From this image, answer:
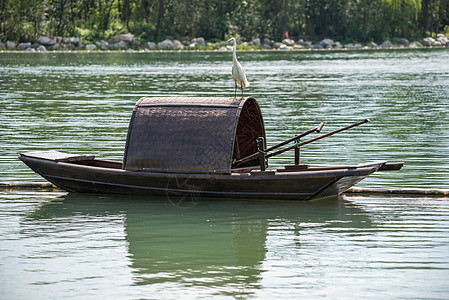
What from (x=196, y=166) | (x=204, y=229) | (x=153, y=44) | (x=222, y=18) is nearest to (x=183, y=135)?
(x=196, y=166)

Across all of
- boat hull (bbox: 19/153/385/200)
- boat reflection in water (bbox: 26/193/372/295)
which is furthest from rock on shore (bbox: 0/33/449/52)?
boat reflection in water (bbox: 26/193/372/295)

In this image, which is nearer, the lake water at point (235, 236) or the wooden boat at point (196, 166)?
the lake water at point (235, 236)

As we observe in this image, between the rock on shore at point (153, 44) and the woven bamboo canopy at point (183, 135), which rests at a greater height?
the rock on shore at point (153, 44)

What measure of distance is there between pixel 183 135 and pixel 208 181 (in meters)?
0.91

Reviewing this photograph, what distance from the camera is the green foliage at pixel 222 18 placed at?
9144cm

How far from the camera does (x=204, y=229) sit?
12.5 metres

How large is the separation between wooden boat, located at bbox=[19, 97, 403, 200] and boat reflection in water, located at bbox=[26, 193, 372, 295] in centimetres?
26

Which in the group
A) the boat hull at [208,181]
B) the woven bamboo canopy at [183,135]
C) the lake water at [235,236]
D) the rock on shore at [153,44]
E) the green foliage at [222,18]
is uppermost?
the green foliage at [222,18]

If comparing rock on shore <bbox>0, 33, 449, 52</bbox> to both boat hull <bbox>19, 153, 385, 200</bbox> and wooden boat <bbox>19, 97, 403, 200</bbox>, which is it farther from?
wooden boat <bbox>19, 97, 403, 200</bbox>

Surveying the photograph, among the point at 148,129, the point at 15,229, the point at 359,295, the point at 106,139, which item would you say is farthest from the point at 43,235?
the point at 106,139

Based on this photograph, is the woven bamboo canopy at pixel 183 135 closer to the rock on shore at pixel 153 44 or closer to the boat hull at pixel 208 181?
the boat hull at pixel 208 181

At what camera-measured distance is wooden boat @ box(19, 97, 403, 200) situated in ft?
44.7

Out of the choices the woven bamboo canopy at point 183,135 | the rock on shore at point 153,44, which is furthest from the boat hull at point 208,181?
the rock on shore at point 153,44

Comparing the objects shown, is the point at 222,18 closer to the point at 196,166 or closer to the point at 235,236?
the point at 196,166
